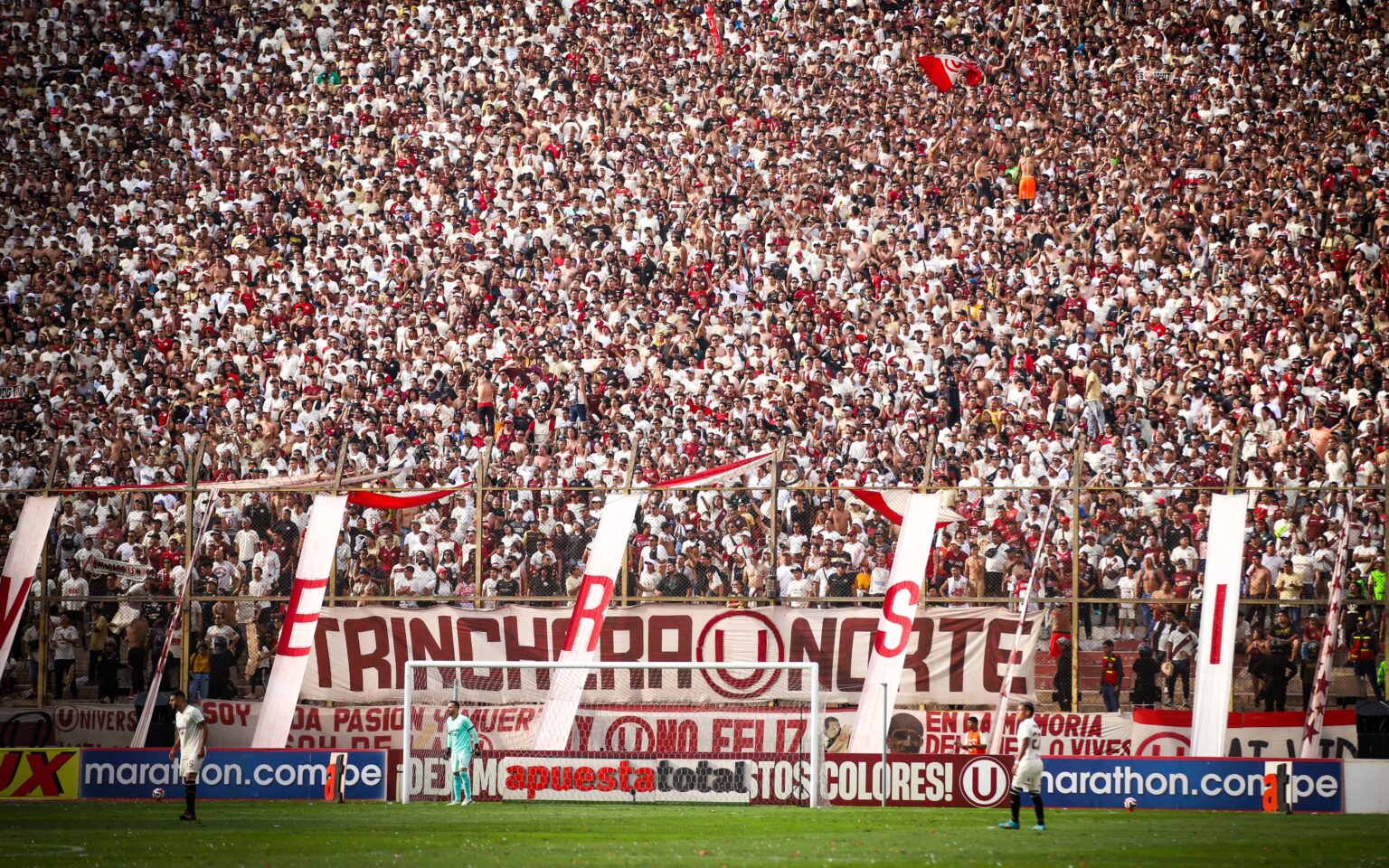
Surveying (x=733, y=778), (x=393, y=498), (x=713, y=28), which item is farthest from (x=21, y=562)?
(x=713, y=28)

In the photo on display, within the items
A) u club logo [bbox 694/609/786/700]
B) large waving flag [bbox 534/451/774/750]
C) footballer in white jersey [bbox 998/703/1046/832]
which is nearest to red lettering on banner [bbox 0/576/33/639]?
large waving flag [bbox 534/451/774/750]

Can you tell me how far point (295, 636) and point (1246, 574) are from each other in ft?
41.0

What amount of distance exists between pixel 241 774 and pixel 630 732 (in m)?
4.95

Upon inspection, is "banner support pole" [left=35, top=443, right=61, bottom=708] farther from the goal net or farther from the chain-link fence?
the goal net

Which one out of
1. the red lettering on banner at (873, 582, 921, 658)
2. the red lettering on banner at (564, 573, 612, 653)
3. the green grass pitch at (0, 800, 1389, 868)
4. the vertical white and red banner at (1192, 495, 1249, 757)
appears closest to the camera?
the green grass pitch at (0, 800, 1389, 868)

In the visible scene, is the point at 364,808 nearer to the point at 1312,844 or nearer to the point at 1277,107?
the point at 1312,844

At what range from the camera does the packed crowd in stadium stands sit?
2597cm

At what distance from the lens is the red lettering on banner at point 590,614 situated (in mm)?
22578

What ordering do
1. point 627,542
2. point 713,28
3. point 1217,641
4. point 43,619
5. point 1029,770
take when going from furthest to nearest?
point 713,28, point 43,619, point 627,542, point 1217,641, point 1029,770

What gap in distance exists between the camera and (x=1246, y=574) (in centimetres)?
2427

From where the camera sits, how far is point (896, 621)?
71.6 ft

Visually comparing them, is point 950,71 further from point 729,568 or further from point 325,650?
point 325,650

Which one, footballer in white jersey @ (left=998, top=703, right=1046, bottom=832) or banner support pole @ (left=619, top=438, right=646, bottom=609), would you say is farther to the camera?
banner support pole @ (left=619, top=438, right=646, bottom=609)

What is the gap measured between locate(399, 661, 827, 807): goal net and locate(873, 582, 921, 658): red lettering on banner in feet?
3.21
